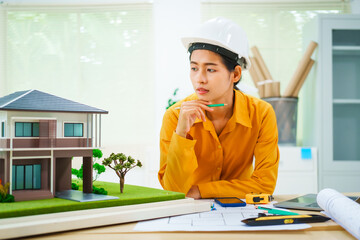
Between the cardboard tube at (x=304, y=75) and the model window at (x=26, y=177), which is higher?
the cardboard tube at (x=304, y=75)

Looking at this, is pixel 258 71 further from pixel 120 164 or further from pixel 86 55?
pixel 120 164

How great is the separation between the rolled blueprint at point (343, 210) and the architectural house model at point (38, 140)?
0.57m

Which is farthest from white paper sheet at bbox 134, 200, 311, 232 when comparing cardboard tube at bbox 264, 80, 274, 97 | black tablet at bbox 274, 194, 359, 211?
cardboard tube at bbox 264, 80, 274, 97

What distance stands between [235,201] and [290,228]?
1.06 feet

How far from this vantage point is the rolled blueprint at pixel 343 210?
2.42 feet

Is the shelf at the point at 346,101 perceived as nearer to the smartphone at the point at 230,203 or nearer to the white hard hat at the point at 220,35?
the white hard hat at the point at 220,35

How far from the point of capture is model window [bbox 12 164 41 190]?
811mm

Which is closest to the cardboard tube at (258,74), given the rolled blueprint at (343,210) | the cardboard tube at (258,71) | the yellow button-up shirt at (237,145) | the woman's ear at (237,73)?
the cardboard tube at (258,71)

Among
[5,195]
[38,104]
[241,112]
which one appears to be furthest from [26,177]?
[241,112]

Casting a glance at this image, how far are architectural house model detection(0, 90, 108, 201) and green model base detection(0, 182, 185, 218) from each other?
6 centimetres

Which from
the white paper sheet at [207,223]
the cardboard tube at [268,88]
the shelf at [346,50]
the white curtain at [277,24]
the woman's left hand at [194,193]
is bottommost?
the woman's left hand at [194,193]

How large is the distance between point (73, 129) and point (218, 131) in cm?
83

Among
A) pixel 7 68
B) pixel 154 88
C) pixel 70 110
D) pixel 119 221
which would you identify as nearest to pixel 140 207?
pixel 119 221

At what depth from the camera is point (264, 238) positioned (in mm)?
735
